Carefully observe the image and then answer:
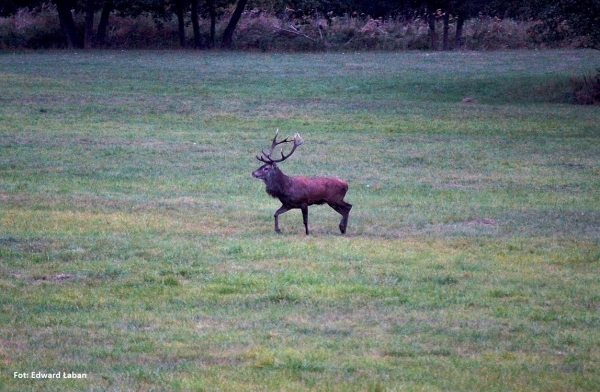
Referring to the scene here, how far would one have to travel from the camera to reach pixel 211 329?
340 inches

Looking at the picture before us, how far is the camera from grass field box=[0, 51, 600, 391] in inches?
304

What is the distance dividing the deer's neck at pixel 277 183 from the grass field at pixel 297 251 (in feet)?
1.89

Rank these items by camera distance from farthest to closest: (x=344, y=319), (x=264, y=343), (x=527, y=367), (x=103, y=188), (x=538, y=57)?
1. (x=538, y=57)
2. (x=103, y=188)
3. (x=344, y=319)
4. (x=264, y=343)
5. (x=527, y=367)

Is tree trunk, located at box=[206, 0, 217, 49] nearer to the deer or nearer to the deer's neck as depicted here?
the deer

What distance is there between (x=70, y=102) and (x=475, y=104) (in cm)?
1357

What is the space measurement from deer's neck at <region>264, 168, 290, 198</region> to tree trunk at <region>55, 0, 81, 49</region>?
46224mm

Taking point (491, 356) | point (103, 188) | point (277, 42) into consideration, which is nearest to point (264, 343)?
point (491, 356)

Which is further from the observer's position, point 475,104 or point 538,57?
point 538,57

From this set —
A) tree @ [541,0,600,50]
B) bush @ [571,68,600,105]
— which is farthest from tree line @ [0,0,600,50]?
tree @ [541,0,600,50]

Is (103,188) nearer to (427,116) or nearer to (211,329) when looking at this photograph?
(211,329)

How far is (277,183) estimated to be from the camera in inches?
546

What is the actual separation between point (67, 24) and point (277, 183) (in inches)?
1855

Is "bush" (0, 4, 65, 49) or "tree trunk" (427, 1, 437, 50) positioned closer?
"tree trunk" (427, 1, 437, 50)

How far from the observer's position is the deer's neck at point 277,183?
13844 millimetres
